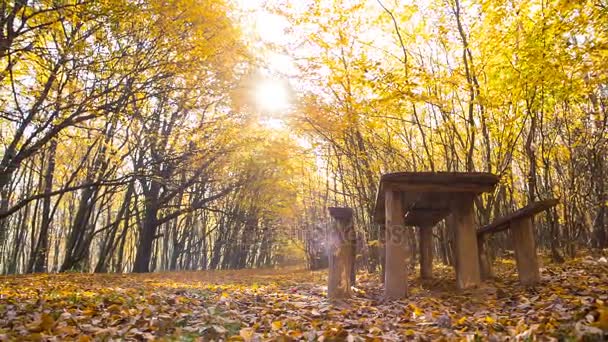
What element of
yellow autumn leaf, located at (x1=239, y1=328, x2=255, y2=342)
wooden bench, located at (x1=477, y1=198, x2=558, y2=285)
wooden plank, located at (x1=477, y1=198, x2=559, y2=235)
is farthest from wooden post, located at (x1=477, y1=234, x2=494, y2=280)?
yellow autumn leaf, located at (x1=239, y1=328, x2=255, y2=342)

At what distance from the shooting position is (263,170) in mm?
20125

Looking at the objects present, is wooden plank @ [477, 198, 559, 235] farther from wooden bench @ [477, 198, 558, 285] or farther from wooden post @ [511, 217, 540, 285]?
wooden post @ [511, 217, 540, 285]

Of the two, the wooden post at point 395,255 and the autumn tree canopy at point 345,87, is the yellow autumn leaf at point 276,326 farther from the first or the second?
the autumn tree canopy at point 345,87

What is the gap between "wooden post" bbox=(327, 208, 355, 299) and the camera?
20.4 ft

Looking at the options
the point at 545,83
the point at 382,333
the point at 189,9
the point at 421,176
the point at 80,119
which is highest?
the point at 189,9

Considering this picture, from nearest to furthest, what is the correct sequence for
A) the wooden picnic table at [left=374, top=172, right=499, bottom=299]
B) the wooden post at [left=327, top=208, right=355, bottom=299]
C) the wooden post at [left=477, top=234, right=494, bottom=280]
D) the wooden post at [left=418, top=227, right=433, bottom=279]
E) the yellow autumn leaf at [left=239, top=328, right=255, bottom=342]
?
1. the yellow autumn leaf at [left=239, top=328, right=255, bottom=342]
2. the wooden picnic table at [left=374, top=172, right=499, bottom=299]
3. the wooden post at [left=327, top=208, right=355, bottom=299]
4. the wooden post at [left=477, top=234, right=494, bottom=280]
5. the wooden post at [left=418, top=227, right=433, bottom=279]

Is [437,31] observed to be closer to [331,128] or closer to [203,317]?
[331,128]

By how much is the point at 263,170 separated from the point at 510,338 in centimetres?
1769

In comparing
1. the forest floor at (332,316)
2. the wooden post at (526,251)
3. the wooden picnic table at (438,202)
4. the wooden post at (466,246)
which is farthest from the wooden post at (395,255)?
the wooden post at (526,251)

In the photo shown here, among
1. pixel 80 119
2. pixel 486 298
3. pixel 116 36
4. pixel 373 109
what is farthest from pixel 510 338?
pixel 116 36

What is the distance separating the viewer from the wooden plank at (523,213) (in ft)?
16.3

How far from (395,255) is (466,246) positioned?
3.54ft

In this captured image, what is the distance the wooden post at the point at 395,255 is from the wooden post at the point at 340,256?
636 mm

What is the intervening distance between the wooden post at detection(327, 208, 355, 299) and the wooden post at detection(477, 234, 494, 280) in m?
2.50
